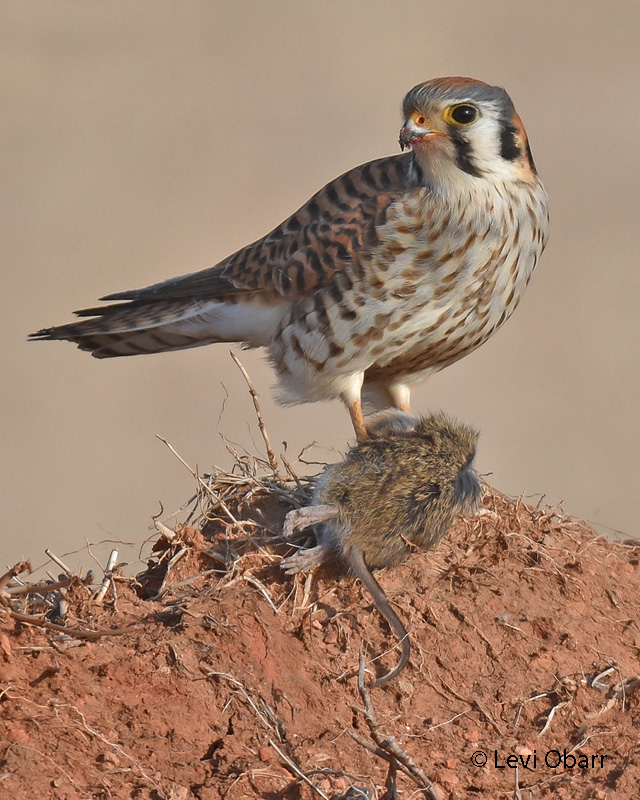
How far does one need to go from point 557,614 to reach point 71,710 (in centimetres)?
131

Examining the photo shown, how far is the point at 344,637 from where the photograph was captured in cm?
270

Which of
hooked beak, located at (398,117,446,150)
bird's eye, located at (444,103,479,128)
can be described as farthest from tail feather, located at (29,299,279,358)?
bird's eye, located at (444,103,479,128)

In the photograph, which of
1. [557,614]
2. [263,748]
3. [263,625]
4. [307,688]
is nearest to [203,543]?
[263,625]

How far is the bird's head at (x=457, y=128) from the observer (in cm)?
362

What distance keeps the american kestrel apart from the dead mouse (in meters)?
0.47

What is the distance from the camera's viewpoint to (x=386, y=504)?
289 cm

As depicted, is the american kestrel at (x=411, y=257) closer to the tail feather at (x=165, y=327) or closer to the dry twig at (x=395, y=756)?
the tail feather at (x=165, y=327)

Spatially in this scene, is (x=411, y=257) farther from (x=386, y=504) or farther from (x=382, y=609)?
(x=382, y=609)

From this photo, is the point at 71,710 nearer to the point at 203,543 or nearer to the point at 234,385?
the point at 203,543

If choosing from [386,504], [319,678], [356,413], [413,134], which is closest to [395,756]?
[319,678]

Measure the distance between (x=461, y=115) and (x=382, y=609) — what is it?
174 centimetres

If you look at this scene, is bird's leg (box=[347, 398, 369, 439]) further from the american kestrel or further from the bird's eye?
the bird's eye

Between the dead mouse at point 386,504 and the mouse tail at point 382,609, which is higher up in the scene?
the dead mouse at point 386,504

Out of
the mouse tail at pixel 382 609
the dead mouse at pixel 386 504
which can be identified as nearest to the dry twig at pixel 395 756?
the mouse tail at pixel 382 609
